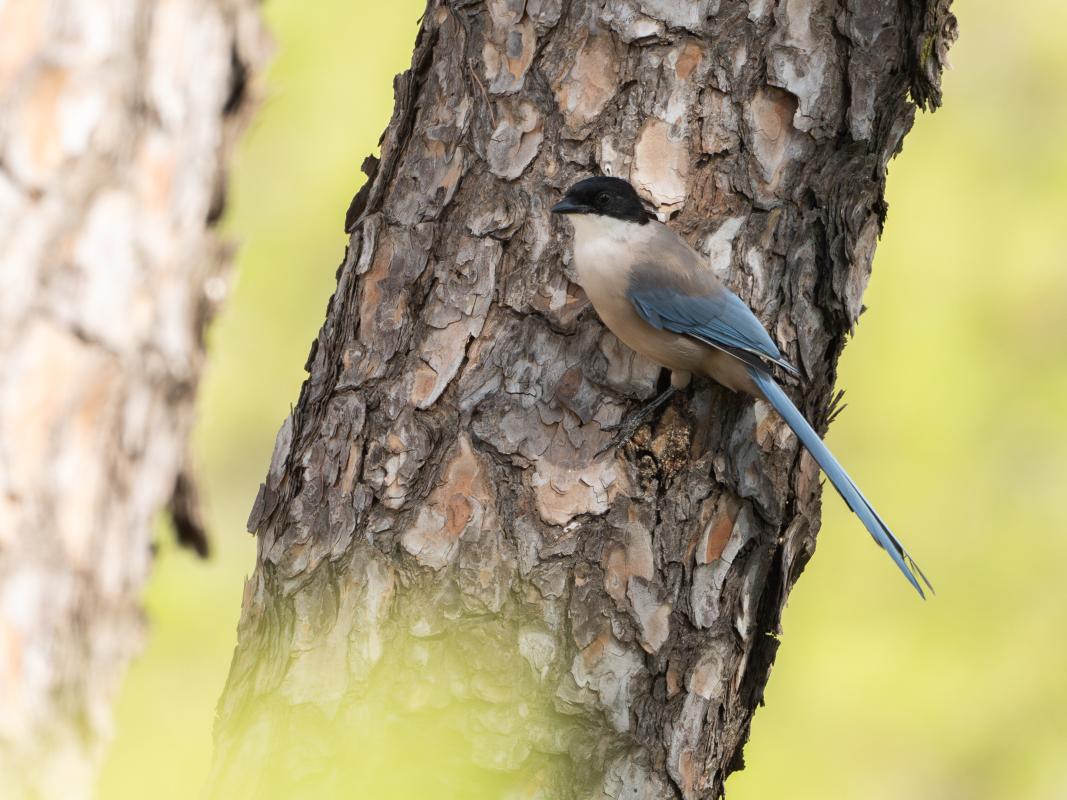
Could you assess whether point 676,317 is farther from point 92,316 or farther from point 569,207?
point 92,316

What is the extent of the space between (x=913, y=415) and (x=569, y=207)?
2.87 m

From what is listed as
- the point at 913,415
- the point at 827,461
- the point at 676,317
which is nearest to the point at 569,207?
the point at 676,317

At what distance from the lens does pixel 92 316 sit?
11.3 feet

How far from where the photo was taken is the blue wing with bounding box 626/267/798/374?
2816mm

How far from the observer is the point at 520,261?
112 inches

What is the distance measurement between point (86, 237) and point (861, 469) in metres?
3.50

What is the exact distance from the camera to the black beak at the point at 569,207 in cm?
279

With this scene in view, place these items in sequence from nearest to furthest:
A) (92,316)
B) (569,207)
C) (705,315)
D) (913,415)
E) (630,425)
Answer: (630,425) < (569,207) < (705,315) < (92,316) < (913,415)

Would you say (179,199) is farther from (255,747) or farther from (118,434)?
(255,747)

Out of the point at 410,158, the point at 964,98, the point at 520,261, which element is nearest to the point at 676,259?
the point at 520,261

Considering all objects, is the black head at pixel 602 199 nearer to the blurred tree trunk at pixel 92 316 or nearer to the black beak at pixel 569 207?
the black beak at pixel 569 207

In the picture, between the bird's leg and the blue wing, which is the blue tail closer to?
the blue wing

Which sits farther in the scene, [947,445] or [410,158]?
[947,445]

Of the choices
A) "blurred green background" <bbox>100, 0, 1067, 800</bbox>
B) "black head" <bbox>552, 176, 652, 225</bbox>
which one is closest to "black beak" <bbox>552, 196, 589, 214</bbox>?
"black head" <bbox>552, 176, 652, 225</bbox>
